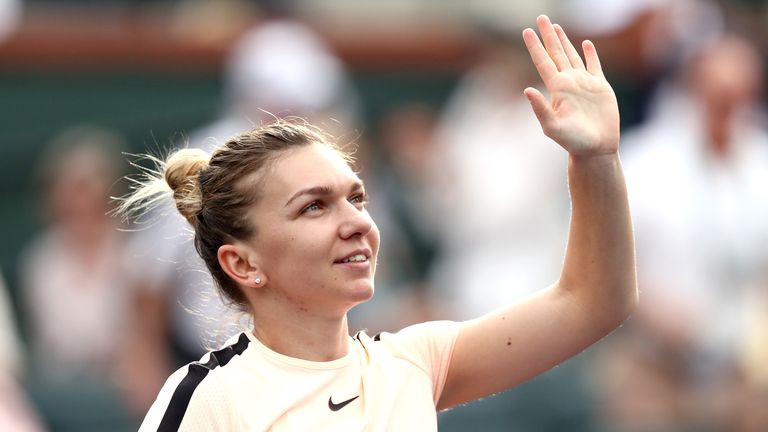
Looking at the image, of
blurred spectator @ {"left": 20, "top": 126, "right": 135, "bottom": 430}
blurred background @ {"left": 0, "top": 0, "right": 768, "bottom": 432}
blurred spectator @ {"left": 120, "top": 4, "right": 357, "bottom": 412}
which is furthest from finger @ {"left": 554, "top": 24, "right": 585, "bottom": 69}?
blurred spectator @ {"left": 20, "top": 126, "right": 135, "bottom": 430}

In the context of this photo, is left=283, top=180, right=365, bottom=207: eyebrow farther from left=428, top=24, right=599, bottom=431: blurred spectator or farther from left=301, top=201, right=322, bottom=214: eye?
left=428, top=24, right=599, bottom=431: blurred spectator

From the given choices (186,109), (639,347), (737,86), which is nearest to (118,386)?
(186,109)

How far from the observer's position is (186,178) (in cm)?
351

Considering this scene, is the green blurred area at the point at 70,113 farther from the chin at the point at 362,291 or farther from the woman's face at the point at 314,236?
the chin at the point at 362,291

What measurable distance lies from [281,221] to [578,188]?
2.25 feet

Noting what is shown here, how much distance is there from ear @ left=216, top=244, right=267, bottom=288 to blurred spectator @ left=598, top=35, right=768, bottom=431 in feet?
12.5

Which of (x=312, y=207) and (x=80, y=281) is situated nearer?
(x=312, y=207)

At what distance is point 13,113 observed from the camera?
840cm

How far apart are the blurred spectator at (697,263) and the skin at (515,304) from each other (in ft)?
11.4

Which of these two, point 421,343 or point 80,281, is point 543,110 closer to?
point 421,343

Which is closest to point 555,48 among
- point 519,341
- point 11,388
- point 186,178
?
point 519,341

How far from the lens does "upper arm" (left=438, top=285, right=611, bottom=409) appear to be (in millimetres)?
3396

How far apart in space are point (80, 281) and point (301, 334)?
177 inches

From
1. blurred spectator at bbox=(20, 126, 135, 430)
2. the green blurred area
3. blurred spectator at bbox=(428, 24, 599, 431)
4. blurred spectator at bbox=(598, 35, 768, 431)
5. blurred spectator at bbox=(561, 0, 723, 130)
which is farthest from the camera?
the green blurred area
